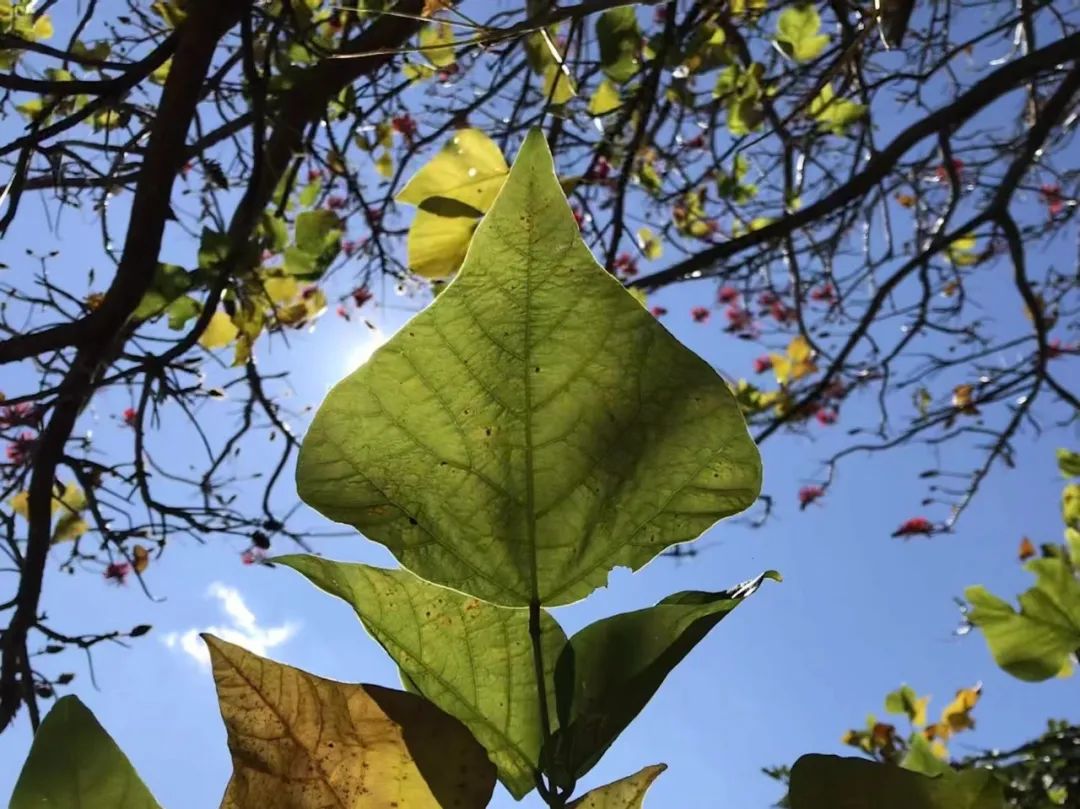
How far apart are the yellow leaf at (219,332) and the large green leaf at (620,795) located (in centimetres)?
119

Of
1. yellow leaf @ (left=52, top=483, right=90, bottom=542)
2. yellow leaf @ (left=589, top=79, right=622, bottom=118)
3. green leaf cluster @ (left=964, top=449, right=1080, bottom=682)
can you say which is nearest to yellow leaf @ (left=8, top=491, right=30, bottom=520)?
yellow leaf @ (left=52, top=483, right=90, bottom=542)

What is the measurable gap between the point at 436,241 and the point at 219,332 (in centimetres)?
60

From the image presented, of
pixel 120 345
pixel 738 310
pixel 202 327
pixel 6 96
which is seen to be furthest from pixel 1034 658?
pixel 738 310

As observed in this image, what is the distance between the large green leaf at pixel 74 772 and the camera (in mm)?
185

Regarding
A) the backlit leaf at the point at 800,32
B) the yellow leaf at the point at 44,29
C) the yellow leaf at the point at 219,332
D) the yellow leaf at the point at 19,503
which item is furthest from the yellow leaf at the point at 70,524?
the backlit leaf at the point at 800,32

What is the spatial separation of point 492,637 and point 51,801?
95 millimetres

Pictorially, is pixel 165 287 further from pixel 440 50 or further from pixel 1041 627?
pixel 1041 627

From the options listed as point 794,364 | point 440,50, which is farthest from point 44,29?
point 794,364

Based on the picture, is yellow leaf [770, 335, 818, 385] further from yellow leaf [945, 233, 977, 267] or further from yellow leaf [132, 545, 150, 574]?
yellow leaf [132, 545, 150, 574]

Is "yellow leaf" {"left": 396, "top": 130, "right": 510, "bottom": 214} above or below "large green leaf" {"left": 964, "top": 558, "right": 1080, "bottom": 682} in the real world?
above

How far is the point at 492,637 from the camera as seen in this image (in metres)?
0.21

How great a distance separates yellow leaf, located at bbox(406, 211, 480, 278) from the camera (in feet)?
2.62

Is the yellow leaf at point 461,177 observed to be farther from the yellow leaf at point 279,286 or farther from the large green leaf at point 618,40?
the yellow leaf at point 279,286

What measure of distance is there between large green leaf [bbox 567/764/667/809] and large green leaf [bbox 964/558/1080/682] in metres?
0.37
